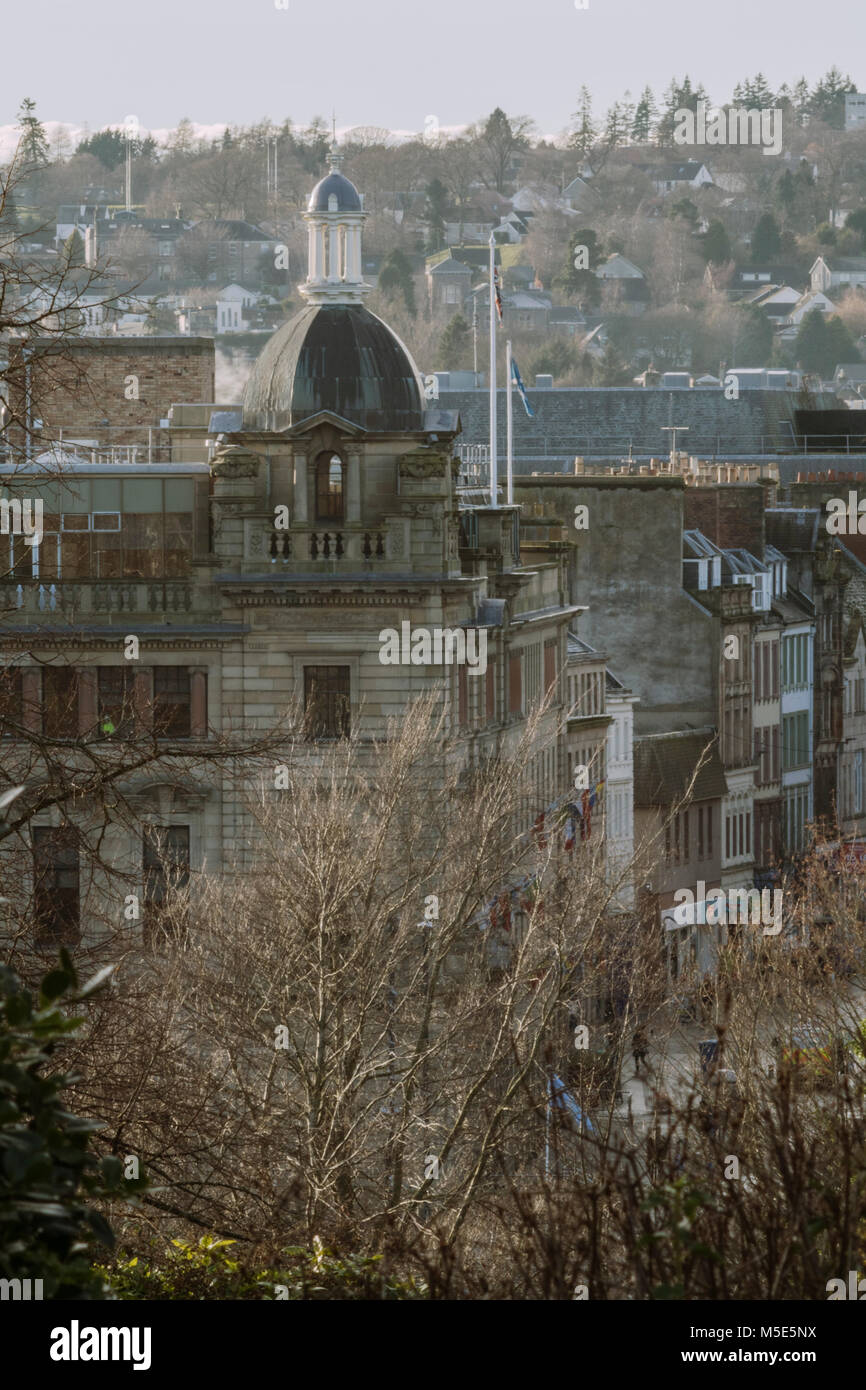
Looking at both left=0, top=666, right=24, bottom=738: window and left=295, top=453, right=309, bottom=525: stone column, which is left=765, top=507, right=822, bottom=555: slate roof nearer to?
left=295, top=453, right=309, bottom=525: stone column

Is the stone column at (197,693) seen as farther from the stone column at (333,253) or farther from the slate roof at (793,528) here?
the slate roof at (793,528)

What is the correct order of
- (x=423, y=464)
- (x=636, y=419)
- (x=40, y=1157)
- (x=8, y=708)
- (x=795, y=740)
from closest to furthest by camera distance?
(x=40, y=1157)
(x=8, y=708)
(x=423, y=464)
(x=795, y=740)
(x=636, y=419)

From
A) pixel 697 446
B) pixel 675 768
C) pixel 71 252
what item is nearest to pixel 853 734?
pixel 675 768

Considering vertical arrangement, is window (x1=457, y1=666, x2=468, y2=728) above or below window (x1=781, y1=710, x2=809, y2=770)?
below

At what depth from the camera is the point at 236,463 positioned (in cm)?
6194

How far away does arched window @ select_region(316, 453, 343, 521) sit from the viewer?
206 feet

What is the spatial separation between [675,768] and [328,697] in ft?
86.9

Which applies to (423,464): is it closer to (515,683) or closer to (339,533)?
(339,533)

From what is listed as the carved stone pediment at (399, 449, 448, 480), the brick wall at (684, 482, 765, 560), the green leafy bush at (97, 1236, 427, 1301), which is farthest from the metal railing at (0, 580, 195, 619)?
the green leafy bush at (97, 1236, 427, 1301)

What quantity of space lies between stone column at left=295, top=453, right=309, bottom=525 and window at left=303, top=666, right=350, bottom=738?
3.13 m

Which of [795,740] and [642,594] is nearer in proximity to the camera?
[642,594]

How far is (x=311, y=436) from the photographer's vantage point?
62469 millimetres

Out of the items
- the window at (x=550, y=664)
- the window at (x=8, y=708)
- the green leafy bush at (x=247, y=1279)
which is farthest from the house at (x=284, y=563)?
the green leafy bush at (x=247, y=1279)
